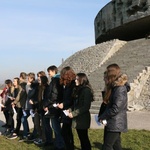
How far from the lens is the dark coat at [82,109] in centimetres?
467

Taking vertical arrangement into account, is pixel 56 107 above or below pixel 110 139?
above

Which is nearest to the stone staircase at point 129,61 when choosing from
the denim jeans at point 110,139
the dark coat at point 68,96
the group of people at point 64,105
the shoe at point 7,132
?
the shoe at point 7,132

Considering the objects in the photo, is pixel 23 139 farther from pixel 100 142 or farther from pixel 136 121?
pixel 136 121

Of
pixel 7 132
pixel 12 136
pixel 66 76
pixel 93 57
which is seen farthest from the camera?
pixel 93 57

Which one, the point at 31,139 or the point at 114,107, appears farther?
the point at 31,139

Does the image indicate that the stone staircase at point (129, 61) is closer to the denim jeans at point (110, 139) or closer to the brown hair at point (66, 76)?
the brown hair at point (66, 76)

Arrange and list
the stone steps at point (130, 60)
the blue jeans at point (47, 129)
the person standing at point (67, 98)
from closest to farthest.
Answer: the person standing at point (67, 98) → the blue jeans at point (47, 129) → the stone steps at point (130, 60)

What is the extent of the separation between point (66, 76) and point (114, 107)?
4.96ft

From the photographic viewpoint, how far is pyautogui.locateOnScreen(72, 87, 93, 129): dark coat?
4672 mm

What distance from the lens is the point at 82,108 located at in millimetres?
4660

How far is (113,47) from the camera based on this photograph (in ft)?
55.4

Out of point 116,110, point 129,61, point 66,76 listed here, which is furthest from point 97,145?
point 129,61

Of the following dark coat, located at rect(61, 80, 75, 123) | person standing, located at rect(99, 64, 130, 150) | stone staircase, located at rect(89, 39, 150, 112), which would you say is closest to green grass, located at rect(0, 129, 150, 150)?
dark coat, located at rect(61, 80, 75, 123)

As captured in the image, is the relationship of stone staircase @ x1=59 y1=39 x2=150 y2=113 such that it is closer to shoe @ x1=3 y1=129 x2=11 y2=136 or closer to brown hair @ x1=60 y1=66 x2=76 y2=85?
shoe @ x1=3 y1=129 x2=11 y2=136
